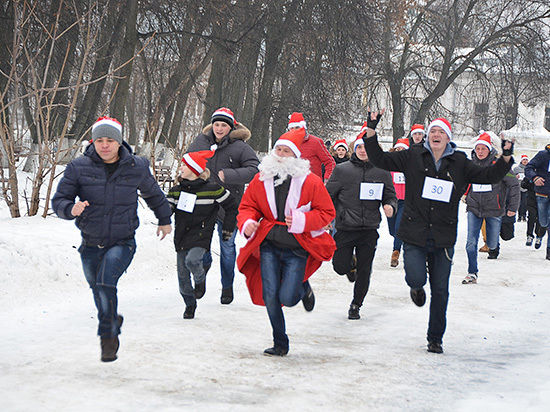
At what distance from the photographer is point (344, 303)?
8984 mm

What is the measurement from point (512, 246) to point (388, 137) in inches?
1382

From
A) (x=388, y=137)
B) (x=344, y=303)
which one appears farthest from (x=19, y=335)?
(x=388, y=137)

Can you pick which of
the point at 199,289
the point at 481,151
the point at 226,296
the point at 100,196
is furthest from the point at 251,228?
the point at 481,151

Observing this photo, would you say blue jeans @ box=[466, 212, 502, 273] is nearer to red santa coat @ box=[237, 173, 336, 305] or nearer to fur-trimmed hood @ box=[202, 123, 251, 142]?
fur-trimmed hood @ box=[202, 123, 251, 142]

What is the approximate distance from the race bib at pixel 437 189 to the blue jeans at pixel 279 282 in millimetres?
1182

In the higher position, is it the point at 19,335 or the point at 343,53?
the point at 343,53

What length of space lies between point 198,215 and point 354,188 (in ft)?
6.73

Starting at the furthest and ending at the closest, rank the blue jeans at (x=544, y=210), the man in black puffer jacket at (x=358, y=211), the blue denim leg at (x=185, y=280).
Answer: the blue jeans at (x=544, y=210)
the man in black puffer jacket at (x=358, y=211)
the blue denim leg at (x=185, y=280)

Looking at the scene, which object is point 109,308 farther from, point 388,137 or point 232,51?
point 388,137

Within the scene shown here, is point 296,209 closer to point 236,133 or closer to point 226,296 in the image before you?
Answer: point 236,133

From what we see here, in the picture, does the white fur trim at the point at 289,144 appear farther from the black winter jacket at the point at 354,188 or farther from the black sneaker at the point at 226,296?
the black sneaker at the point at 226,296

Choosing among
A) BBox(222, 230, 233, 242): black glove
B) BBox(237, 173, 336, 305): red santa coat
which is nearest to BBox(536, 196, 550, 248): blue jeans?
BBox(222, 230, 233, 242): black glove

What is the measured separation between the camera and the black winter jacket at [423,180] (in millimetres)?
6453

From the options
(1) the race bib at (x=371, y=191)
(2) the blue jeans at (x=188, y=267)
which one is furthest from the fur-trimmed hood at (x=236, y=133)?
(2) the blue jeans at (x=188, y=267)
